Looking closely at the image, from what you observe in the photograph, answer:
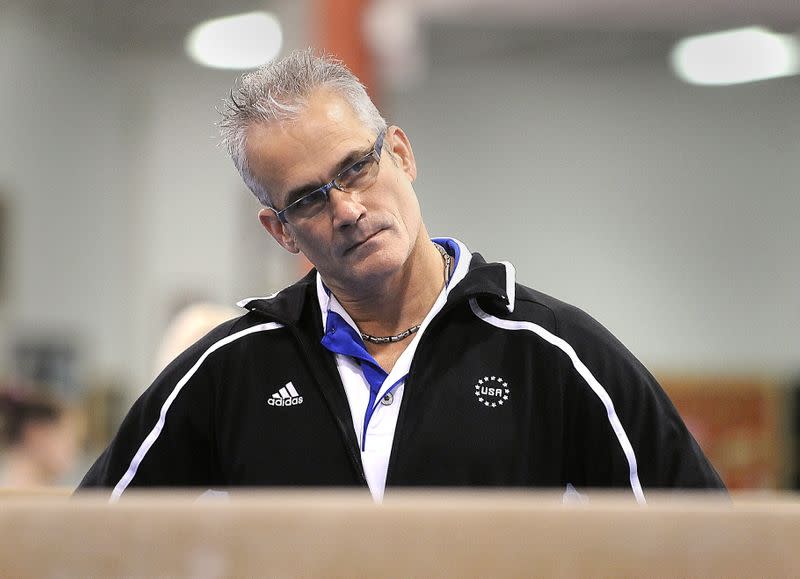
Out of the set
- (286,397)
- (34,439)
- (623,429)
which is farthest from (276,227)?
(34,439)

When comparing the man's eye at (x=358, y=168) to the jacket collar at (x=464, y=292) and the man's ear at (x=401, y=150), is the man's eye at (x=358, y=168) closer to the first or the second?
the man's ear at (x=401, y=150)

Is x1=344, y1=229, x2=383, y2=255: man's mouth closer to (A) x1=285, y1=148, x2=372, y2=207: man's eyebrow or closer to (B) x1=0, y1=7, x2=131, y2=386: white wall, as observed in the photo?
(A) x1=285, y1=148, x2=372, y2=207: man's eyebrow

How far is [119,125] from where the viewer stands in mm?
6773

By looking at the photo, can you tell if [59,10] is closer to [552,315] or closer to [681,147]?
[681,147]

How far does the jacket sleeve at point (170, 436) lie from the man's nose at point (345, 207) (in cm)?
26

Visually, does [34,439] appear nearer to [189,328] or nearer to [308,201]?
[189,328]

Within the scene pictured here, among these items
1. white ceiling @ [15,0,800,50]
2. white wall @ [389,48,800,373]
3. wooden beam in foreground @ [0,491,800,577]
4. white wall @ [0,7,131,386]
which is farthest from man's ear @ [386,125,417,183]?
white wall @ [389,48,800,373]

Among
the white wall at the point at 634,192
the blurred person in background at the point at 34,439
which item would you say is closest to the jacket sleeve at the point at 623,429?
the blurred person in background at the point at 34,439

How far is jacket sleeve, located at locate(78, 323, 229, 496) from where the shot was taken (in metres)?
1.33

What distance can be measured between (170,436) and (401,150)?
49 centimetres

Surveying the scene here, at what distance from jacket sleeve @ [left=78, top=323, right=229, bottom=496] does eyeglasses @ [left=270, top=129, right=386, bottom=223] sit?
9.0 inches

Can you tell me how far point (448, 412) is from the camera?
1.27 meters

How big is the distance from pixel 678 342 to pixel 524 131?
1946mm

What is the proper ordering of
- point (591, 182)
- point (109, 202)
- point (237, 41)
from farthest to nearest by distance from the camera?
point (591, 182) < point (237, 41) < point (109, 202)
